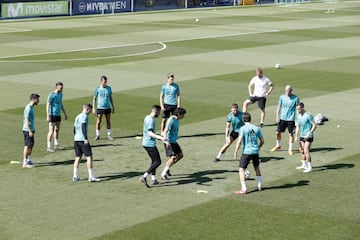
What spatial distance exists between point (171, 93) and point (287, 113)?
4.02m

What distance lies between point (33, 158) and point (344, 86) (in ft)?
60.3

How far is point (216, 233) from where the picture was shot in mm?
16453

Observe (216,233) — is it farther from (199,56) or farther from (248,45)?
(248,45)

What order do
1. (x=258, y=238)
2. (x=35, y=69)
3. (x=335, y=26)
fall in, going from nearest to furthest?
1. (x=258, y=238)
2. (x=35, y=69)
3. (x=335, y=26)

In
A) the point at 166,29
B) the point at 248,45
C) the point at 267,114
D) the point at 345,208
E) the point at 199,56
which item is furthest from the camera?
the point at 166,29

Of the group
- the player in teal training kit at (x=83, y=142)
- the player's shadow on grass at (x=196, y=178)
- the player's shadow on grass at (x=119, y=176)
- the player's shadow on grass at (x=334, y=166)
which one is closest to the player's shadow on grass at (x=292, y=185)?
the player's shadow on grass at (x=334, y=166)

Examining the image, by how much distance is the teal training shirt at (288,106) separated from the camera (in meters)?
23.7

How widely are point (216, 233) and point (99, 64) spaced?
28.2m

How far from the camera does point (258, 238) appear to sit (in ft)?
53.1

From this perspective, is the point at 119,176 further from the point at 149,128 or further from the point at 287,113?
the point at 287,113

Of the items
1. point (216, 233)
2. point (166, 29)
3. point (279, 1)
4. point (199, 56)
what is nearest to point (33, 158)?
point (216, 233)

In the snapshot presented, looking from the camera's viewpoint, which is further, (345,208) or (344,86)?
(344,86)

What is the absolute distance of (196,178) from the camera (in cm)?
2095

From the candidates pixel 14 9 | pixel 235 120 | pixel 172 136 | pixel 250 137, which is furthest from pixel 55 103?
pixel 14 9
